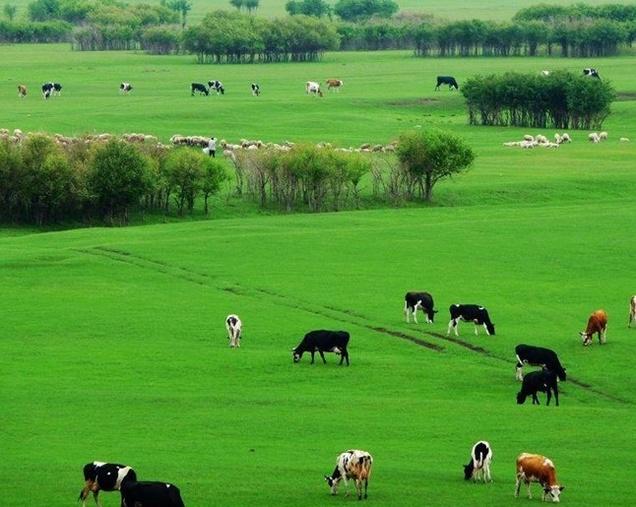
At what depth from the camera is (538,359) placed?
4550cm

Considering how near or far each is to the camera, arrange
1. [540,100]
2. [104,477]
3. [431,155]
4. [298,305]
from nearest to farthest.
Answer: [104,477] → [298,305] → [431,155] → [540,100]

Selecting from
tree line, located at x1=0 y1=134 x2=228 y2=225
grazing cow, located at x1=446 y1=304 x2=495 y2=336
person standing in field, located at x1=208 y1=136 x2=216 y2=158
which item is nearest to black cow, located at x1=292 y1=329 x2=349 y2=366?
grazing cow, located at x1=446 y1=304 x2=495 y2=336

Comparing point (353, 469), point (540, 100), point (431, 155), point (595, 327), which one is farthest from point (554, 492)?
point (540, 100)

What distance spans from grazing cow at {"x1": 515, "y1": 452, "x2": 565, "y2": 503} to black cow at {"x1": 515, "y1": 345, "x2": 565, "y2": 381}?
40.3ft

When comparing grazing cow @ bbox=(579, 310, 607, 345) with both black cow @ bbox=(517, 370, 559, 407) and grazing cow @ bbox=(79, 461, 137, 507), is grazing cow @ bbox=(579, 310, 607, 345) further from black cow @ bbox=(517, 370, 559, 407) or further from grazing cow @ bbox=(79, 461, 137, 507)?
grazing cow @ bbox=(79, 461, 137, 507)

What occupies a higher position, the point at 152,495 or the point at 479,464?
the point at 152,495

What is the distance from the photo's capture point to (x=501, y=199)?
292 ft

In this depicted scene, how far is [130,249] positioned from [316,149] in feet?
64.9

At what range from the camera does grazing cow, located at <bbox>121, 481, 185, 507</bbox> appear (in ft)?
99.5

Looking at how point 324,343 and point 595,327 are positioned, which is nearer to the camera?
point 324,343

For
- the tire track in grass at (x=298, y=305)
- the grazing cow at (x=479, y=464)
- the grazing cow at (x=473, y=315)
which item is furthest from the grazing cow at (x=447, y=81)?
the grazing cow at (x=479, y=464)

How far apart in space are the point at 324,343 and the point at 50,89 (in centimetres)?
9576

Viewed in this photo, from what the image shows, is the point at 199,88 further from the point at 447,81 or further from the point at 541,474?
the point at 541,474

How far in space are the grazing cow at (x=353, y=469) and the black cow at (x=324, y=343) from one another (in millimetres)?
14487
